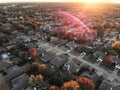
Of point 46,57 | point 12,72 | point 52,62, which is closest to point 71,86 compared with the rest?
point 52,62

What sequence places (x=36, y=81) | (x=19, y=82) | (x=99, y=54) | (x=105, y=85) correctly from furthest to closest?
(x=99, y=54), (x=19, y=82), (x=105, y=85), (x=36, y=81)

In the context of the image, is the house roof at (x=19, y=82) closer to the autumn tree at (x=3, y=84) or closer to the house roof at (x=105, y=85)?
the autumn tree at (x=3, y=84)

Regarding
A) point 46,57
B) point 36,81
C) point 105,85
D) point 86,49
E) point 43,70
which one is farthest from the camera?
point 86,49

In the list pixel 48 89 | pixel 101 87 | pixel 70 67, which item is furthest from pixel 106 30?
pixel 48 89

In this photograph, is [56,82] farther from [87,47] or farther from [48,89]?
[87,47]

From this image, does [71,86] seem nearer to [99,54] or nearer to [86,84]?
[86,84]

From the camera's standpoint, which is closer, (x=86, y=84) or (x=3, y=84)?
(x=86, y=84)

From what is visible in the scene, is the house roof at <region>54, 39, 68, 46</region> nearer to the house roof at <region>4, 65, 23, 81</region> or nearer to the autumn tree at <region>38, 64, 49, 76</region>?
the autumn tree at <region>38, 64, 49, 76</region>

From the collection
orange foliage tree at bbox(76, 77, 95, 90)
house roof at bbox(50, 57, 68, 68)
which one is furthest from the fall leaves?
house roof at bbox(50, 57, 68, 68)
